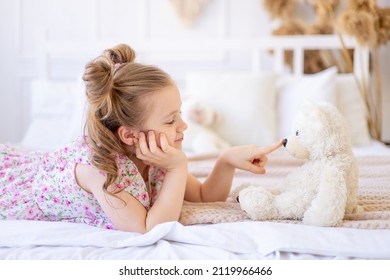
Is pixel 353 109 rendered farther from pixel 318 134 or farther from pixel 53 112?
pixel 318 134

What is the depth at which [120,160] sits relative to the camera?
3.80 ft


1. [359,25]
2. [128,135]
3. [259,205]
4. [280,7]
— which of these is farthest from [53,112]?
[259,205]

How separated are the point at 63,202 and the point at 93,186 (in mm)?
111

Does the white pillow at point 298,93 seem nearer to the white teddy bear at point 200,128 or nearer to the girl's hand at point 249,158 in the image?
the white teddy bear at point 200,128

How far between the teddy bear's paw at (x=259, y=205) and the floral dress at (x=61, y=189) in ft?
0.68

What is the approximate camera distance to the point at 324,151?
1095 millimetres

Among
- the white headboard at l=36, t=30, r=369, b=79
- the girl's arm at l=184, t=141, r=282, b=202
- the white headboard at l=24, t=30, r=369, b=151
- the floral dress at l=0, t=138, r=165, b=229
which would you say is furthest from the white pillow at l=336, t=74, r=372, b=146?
the floral dress at l=0, t=138, r=165, b=229

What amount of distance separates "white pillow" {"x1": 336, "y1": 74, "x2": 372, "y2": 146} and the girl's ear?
58.0 inches

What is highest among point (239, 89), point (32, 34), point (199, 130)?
point (32, 34)

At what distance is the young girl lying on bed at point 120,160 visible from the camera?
3.64 feet

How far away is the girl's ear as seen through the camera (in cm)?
115

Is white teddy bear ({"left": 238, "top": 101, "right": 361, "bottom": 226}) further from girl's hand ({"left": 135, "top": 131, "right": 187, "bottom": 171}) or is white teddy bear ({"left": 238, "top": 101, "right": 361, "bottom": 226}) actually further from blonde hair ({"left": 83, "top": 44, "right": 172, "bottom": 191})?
blonde hair ({"left": 83, "top": 44, "right": 172, "bottom": 191})

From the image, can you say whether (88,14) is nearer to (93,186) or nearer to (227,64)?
(227,64)

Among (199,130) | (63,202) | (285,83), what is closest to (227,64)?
(285,83)
